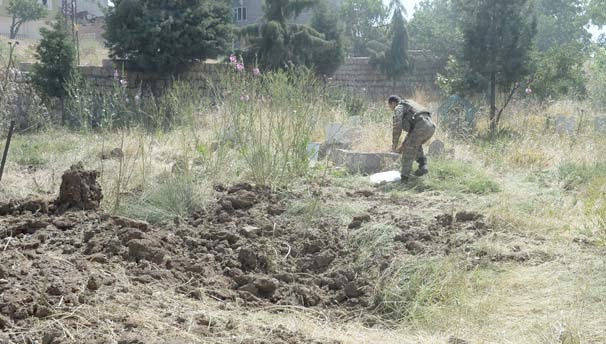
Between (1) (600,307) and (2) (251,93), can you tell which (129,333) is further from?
(2) (251,93)

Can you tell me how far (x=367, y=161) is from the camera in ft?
26.7

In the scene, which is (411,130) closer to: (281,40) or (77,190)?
(77,190)

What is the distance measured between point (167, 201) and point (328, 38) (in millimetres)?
15668

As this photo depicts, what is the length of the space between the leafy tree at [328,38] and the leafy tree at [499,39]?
5.44 metres

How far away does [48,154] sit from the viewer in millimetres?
8672

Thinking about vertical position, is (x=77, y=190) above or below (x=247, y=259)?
above

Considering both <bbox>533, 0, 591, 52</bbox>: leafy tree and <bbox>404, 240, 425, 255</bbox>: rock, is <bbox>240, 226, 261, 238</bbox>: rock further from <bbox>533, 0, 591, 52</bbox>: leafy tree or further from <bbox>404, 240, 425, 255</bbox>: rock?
<bbox>533, 0, 591, 52</bbox>: leafy tree

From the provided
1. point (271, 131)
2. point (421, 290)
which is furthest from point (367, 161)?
point (421, 290)

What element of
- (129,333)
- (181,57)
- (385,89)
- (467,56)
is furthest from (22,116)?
(385,89)

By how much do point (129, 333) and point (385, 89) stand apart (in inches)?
761

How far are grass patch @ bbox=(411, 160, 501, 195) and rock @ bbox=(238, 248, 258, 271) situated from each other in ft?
10.7

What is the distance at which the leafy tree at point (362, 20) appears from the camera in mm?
34156

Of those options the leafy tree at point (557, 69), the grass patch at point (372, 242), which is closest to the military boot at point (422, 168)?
the grass patch at point (372, 242)

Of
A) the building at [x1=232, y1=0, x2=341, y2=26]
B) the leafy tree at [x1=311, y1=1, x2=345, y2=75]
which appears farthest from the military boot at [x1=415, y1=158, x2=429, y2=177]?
the building at [x1=232, y1=0, x2=341, y2=26]
